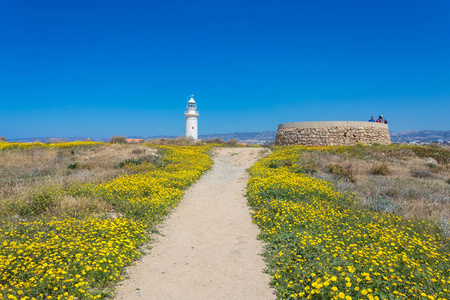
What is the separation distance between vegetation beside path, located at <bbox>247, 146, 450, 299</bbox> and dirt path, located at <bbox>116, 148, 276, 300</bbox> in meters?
0.41

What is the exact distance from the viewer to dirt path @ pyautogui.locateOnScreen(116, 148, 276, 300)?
4317 mm

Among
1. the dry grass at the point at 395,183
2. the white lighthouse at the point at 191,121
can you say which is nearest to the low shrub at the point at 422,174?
the dry grass at the point at 395,183

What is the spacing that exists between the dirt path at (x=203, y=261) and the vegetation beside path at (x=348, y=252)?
41 cm

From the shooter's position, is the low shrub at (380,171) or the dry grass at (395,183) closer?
the dry grass at (395,183)

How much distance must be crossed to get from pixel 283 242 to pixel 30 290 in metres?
4.64

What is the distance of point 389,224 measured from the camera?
6.42 meters

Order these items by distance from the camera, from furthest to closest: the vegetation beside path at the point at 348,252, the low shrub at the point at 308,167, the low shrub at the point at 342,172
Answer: the low shrub at the point at 308,167 < the low shrub at the point at 342,172 < the vegetation beside path at the point at 348,252

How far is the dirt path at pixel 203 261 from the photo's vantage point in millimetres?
4317

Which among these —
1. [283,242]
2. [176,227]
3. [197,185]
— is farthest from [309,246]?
[197,185]

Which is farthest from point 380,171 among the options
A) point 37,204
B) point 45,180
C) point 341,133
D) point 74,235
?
point 45,180

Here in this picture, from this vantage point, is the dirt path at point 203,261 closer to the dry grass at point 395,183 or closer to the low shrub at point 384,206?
the low shrub at point 384,206

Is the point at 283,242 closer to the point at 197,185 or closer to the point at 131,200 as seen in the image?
the point at 131,200

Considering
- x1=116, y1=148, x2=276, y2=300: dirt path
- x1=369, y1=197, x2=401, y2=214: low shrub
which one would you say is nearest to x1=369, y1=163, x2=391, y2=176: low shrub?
x1=369, y1=197, x2=401, y2=214: low shrub

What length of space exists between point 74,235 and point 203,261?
2.75 meters
